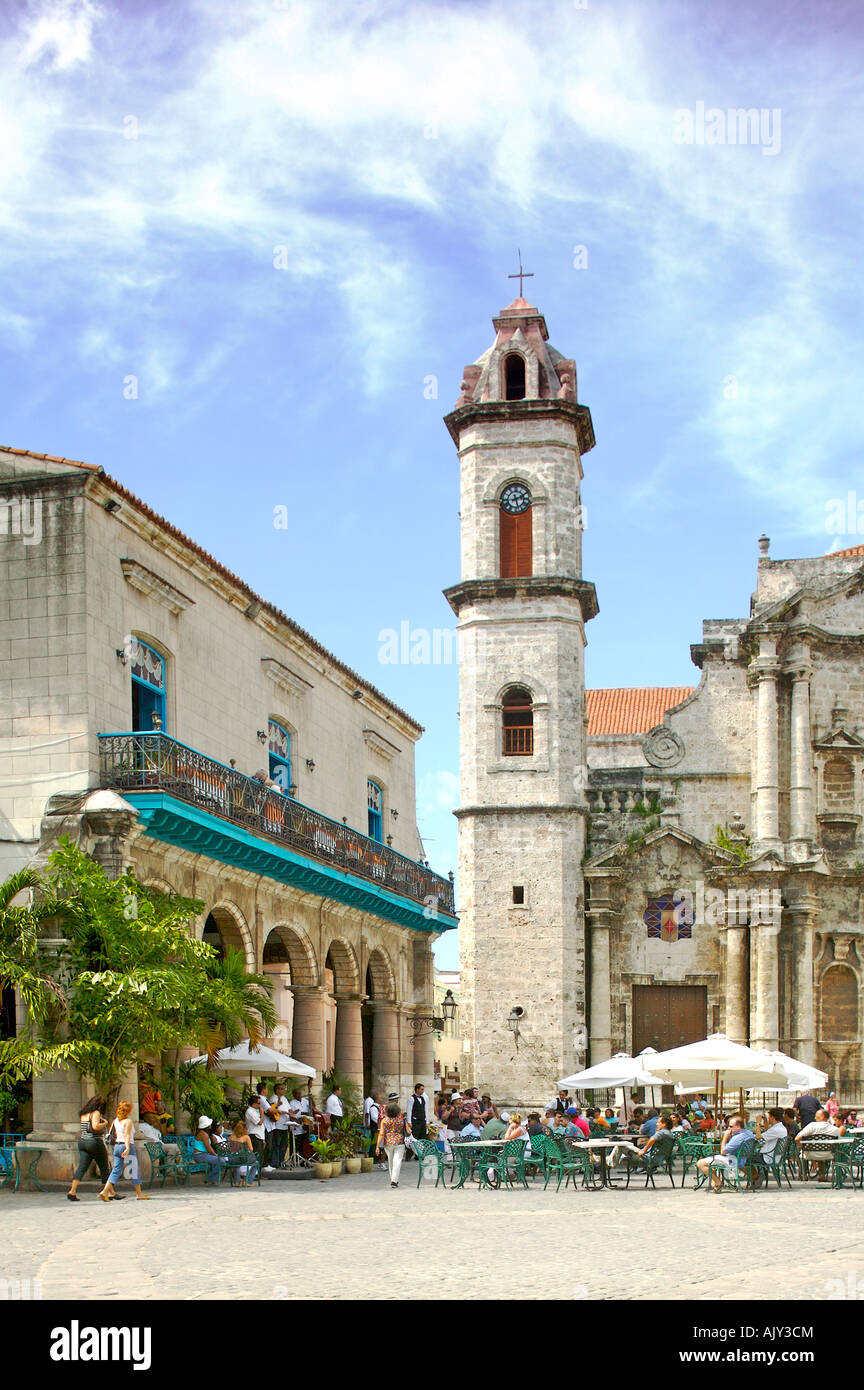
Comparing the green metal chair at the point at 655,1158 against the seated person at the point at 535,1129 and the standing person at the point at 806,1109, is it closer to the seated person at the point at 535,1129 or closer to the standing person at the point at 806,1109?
the seated person at the point at 535,1129

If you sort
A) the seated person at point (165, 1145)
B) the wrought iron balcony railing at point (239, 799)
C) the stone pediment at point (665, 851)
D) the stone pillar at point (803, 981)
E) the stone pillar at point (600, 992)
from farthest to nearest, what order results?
the stone pediment at point (665, 851) < the stone pillar at point (600, 992) < the stone pillar at point (803, 981) < the wrought iron balcony railing at point (239, 799) < the seated person at point (165, 1145)

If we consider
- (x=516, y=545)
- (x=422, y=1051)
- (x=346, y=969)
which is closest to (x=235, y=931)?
(x=346, y=969)

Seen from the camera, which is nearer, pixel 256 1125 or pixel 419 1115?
pixel 256 1125

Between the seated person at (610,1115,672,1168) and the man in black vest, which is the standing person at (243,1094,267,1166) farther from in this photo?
the man in black vest

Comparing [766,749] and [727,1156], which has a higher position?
[766,749]

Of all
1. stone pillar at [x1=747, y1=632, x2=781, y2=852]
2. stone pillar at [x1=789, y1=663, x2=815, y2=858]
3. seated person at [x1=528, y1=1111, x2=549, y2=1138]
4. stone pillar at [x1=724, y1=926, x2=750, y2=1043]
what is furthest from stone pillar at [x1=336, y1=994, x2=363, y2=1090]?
stone pillar at [x1=789, y1=663, x2=815, y2=858]

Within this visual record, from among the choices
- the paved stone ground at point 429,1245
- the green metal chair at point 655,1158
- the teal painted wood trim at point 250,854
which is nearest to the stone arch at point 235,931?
the teal painted wood trim at point 250,854

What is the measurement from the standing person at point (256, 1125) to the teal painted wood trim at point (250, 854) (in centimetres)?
351

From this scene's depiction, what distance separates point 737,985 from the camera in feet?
139

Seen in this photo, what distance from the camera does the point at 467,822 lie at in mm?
43250

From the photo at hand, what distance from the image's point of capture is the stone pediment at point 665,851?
142 ft

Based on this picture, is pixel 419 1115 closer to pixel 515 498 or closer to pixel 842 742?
pixel 842 742

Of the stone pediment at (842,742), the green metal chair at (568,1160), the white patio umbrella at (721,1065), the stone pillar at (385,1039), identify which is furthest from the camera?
the stone pediment at (842,742)

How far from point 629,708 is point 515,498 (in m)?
16.3
